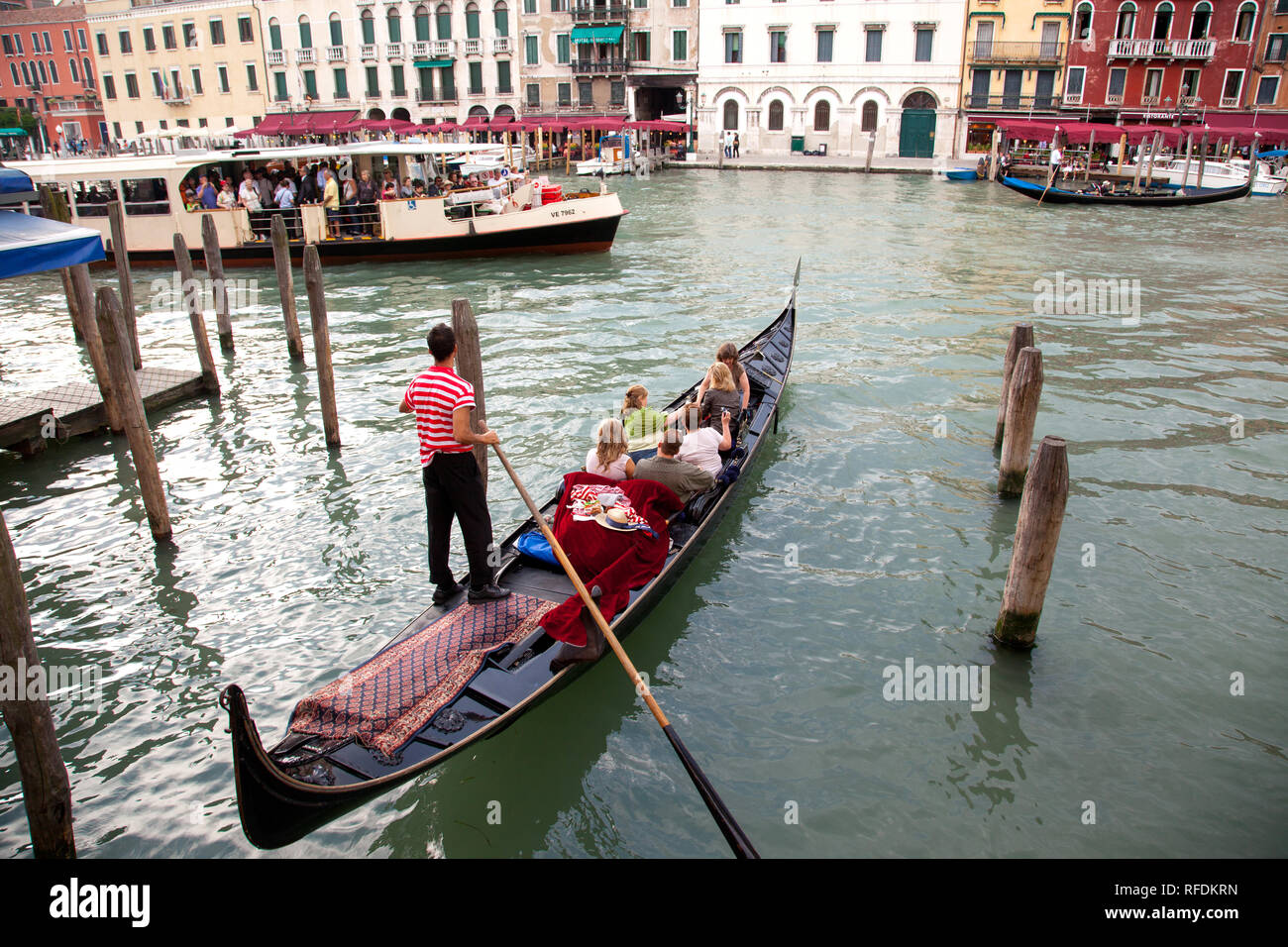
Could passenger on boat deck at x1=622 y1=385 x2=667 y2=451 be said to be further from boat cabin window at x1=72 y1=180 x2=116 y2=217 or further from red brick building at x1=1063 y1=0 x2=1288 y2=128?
red brick building at x1=1063 y1=0 x2=1288 y2=128

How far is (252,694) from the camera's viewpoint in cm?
448

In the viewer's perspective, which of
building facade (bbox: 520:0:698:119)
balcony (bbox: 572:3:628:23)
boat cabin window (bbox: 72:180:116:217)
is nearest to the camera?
boat cabin window (bbox: 72:180:116:217)

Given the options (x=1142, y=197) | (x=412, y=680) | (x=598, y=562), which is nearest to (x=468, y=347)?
(x=598, y=562)

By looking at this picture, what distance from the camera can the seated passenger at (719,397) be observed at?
671 cm

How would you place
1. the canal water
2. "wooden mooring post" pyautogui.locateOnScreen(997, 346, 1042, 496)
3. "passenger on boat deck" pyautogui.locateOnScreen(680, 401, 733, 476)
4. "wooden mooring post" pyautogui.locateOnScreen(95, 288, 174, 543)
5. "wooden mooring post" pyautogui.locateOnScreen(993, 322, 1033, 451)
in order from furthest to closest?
1. "wooden mooring post" pyautogui.locateOnScreen(993, 322, 1033, 451)
2. "wooden mooring post" pyautogui.locateOnScreen(997, 346, 1042, 496)
3. "passenger on boat deck" pyautogui.locateOnScreen(680, 401, 733, 476)
4. "wooden mooring post" pyautogui.locateOnScreen(95, 288, 174, 543)
5. the canal water

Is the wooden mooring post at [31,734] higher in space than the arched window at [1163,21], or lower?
lower

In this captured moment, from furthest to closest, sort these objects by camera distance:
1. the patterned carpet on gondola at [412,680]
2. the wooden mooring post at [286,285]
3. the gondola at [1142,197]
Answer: the gondola at [1142,197] < the wooden mooring post at [286,285] < the patterned carpet on gondola at [412,680]

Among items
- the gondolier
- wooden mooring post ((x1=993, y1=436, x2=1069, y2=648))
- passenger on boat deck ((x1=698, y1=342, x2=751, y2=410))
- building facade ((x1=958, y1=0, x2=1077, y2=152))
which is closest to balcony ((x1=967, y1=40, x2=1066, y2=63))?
building facade ((x1=958, y1=0, x2=1077, y2=152))

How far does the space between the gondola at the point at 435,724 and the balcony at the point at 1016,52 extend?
118ft

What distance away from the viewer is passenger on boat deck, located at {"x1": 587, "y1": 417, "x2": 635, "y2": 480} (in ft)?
16.2

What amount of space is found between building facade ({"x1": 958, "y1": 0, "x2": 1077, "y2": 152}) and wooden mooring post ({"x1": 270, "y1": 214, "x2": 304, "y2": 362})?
31.6 meters

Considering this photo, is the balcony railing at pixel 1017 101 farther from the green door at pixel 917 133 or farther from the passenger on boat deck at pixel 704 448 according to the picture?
the passenger on boat deck at pixel 704 448

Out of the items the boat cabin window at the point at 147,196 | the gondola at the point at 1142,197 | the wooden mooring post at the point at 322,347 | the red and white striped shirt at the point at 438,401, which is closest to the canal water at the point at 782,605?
the wooden mooring post at the point at 322,347
